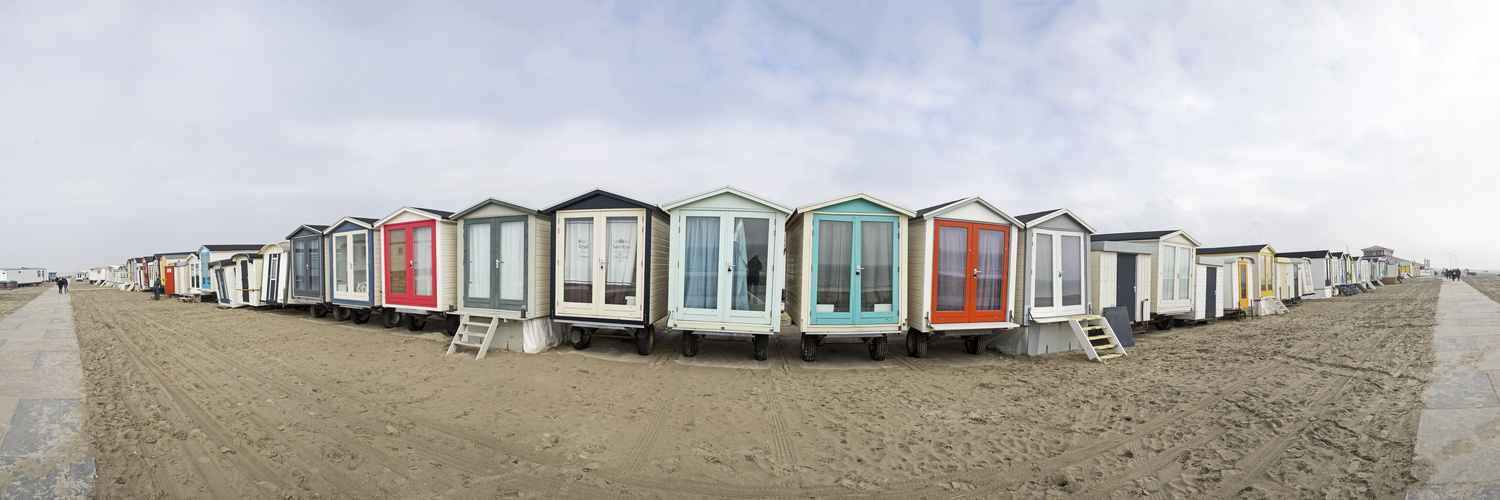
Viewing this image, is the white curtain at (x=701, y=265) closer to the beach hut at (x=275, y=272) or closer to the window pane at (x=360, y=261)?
the window pane at (x=360, y=261)

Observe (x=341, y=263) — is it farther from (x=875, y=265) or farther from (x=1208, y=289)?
(x=1208, y=289)

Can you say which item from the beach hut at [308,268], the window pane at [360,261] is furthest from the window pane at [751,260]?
the beach hut at [308,268]

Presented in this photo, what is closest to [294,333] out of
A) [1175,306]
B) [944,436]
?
[944,436]

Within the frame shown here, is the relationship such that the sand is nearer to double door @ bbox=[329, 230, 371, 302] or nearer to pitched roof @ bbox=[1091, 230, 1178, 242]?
double door @ bbox=[329, 230, 371, 302]

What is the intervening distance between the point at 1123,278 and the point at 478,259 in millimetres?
14979

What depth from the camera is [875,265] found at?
9.20 metres

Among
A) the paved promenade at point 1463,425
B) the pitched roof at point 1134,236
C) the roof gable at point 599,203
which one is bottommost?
the paved promenade at point 1463,425

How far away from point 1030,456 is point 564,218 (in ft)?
27.5

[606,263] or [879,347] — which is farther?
[606,263]

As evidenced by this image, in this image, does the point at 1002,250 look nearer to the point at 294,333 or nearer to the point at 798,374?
the point at 798,374

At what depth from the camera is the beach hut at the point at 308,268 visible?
50.0 feet

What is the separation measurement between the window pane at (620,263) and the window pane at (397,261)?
613cm

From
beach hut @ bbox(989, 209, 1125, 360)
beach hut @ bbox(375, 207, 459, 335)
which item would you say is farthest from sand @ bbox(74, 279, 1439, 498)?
beach hut @ bbox(375, 207, 459, 335)

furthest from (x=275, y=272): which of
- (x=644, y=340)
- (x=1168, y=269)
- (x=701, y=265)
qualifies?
(x=1168, y=269)
